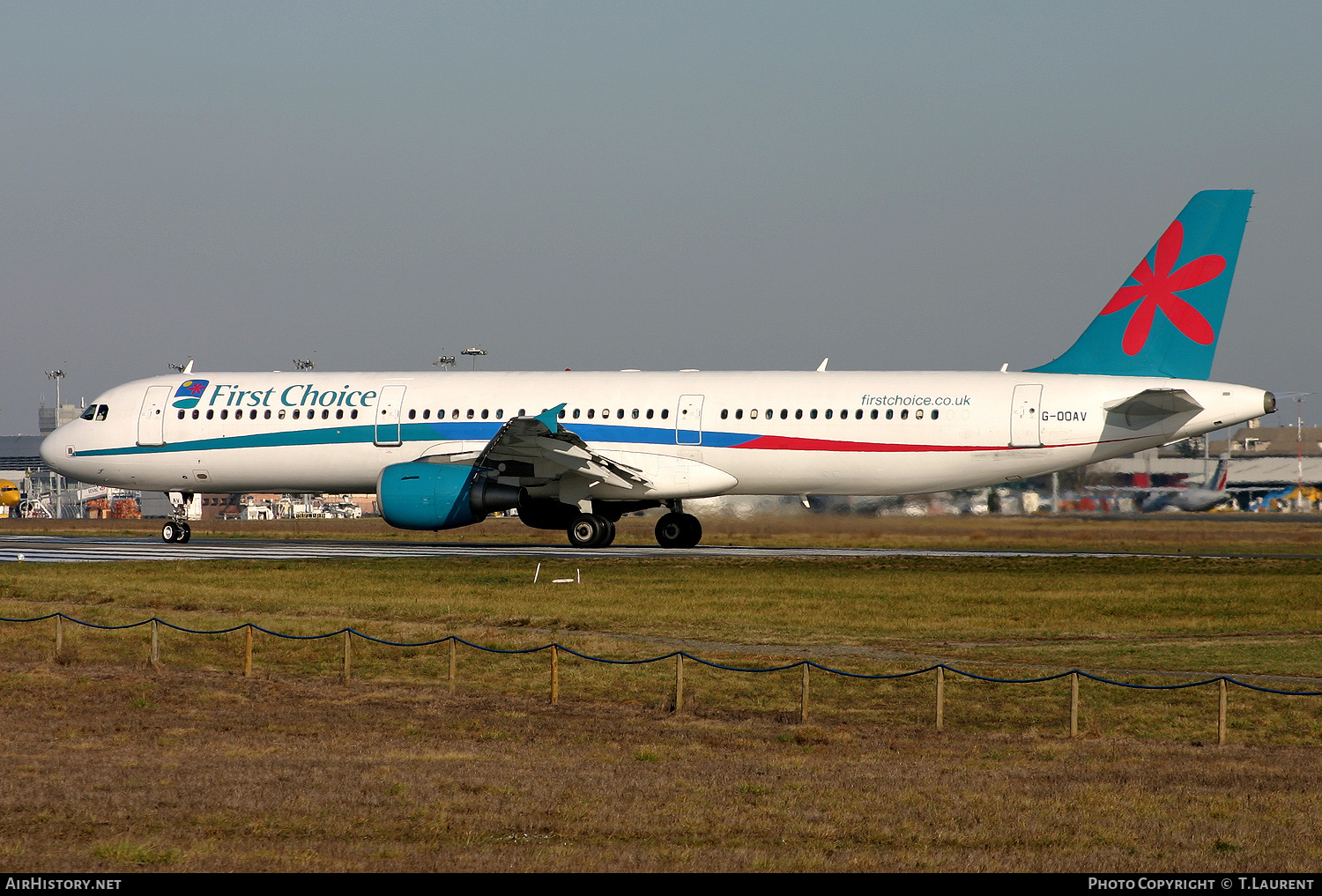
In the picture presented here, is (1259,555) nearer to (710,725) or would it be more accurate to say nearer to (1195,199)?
(1195,199)

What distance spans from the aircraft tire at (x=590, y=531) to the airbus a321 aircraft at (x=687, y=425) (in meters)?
0.05

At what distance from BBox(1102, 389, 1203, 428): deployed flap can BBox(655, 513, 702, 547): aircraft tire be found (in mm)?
11448

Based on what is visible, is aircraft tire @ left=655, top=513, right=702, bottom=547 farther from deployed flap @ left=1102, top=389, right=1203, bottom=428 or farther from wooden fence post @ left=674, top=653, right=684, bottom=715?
wooden fence post @ left=674, top=653, right=684, bottom=715

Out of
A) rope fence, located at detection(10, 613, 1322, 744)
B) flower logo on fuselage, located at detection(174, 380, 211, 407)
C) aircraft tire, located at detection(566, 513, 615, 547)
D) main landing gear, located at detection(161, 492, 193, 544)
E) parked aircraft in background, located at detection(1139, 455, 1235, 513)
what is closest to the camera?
rope fence, located at detection(10, 613, 1322, 744)

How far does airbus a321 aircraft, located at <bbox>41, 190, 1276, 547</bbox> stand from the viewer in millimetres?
33406

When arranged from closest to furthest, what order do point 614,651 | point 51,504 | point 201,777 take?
point 201,777, point 614,651, point 51,504

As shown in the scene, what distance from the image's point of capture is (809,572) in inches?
1188

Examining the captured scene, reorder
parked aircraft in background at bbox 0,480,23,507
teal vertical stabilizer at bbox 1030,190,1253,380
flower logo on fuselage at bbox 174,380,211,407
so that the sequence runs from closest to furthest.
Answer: teal vertical stabilizer at bbox 1030,190,1253,380 < flower logo on fuselage at bbox 174,380,211,407 < parked aircraft in background at bbox 0,480,23,507

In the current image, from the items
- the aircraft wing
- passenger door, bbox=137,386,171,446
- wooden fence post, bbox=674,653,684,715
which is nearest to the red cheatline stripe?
the aircraft wing

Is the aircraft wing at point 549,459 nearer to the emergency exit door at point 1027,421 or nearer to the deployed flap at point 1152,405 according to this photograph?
the emergency exit door at point 1027,421

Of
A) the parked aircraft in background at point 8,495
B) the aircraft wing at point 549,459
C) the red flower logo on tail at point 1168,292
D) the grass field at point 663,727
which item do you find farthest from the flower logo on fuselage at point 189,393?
the parked aircraft in background at point 8,495

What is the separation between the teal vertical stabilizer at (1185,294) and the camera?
109ft
